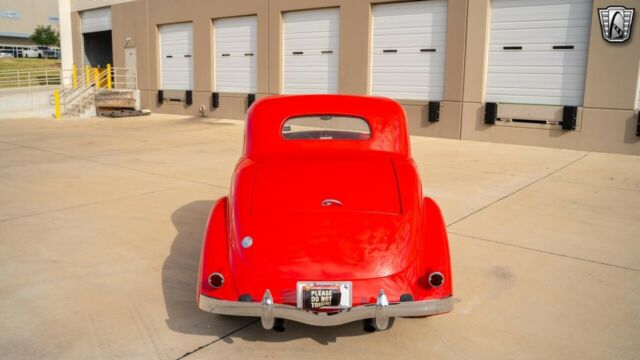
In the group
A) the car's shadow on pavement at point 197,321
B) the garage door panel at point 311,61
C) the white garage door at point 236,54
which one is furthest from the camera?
the white garage door at point 236,54

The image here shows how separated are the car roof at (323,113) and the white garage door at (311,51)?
13651mm

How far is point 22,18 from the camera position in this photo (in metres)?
75.7

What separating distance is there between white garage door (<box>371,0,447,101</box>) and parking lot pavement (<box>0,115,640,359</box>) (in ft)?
20.6

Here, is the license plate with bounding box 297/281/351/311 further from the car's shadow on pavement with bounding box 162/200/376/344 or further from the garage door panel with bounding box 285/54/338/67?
the garage door panel with bounding box 285/54/338/67

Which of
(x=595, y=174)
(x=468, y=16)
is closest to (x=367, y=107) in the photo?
(x=595, y=174)

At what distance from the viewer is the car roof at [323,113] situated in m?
4.37

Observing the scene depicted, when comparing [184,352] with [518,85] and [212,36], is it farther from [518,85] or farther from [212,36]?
[212,36]

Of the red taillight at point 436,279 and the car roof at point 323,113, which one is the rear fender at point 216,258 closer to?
the car roof at point 323,113

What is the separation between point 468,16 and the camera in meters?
14.7

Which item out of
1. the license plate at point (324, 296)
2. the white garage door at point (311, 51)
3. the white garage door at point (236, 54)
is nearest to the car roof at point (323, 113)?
the license plate at point (324, 296)

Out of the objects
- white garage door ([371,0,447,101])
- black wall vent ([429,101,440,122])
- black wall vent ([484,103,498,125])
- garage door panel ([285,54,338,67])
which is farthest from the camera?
garage door panel ([285,54,338,67])

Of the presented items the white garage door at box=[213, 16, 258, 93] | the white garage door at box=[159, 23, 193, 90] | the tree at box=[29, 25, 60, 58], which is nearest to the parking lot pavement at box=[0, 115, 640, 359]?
the white garage door at box=[213, 16, 258, 93]

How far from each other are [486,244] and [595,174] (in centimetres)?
556

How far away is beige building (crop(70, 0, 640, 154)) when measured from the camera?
42.2 feet
